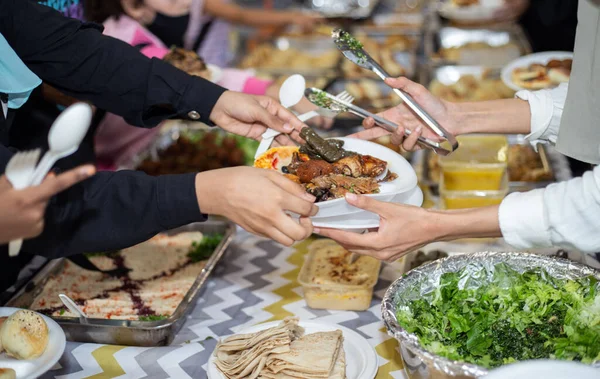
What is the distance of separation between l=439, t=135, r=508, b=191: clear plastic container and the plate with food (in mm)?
588

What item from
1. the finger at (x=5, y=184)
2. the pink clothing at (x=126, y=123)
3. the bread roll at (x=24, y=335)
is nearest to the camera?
the finger at (x=5, y=184)

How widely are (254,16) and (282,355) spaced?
3.62 metres

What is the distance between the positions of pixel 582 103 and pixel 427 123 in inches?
18.6

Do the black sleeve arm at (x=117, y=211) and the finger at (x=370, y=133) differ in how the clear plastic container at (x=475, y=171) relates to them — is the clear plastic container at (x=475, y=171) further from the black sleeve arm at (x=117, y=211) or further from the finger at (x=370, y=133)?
the black sleeve arm at (x=117, y=211)

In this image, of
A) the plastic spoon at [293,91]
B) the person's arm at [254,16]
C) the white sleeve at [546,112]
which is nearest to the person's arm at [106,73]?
the plastic spoon at [293,91]

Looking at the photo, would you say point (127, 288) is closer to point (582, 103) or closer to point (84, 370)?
point (84, 370)

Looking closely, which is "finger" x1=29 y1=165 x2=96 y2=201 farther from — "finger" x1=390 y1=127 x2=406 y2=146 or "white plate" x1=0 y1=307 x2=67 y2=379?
"finger" x1=390 y1=127 x2=406 y2=146

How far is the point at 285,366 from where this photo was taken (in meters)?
1.64

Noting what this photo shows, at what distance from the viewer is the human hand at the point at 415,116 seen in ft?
7.34

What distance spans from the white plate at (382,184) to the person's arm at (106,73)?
512mm

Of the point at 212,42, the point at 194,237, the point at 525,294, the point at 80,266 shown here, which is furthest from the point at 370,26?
the point at 525,294

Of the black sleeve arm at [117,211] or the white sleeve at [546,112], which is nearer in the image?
the black sleeve arm at [117,211]

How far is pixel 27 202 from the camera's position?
1331 millimetres

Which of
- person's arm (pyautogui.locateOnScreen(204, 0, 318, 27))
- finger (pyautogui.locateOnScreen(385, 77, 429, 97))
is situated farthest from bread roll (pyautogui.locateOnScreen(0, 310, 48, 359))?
person's arm (pyautogui.locateOnScreen(204, 0, 318, 27))
